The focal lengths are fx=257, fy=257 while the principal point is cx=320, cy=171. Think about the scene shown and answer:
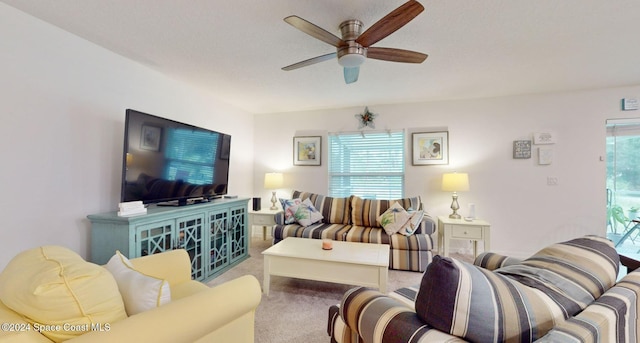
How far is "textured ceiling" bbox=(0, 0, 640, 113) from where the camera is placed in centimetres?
175

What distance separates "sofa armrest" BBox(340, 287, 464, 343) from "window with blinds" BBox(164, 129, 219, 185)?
2.24 metres

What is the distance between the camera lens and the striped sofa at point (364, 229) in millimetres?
3041

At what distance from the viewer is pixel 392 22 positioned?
5.18ft

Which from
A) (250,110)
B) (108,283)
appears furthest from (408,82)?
(108,283)

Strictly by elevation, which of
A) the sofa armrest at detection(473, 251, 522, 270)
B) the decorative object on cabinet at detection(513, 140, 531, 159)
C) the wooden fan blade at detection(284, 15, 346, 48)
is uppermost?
the wooden fan blade at detection(284, 15, 346, 48)

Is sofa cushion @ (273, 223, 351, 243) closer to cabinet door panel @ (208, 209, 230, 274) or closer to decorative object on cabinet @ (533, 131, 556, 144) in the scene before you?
cabinet door panel @ (208, 209, 230, 274)

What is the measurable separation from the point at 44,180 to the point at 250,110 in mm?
2981

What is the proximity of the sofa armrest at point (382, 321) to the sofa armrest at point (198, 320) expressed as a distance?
0.47 meters

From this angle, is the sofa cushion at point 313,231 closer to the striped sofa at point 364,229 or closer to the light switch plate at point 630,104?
the striped sofa at point 364,229

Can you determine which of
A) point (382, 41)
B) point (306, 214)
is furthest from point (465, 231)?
point (382, 41)

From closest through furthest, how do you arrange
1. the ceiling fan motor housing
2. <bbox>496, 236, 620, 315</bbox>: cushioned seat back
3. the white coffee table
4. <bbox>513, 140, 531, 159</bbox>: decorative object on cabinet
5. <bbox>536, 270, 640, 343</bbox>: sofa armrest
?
<bbox>536, 270, 640, 343</bbox>: sofa armrest → <bbox>496, 236, 620, 315</bbox>: cushioned seat back → the ceiling fan motor housing → the white coffee table → <bbox>513, 140, 531, 159</bbox>: decorative object on cabinet

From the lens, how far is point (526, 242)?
3607 millimetres

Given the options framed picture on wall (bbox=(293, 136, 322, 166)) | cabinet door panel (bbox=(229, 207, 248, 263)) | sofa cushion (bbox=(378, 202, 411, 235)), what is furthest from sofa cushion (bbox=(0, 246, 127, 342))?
framed picture on wall (bbox=(293, 136, 322, 166))

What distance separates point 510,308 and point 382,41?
210cm
